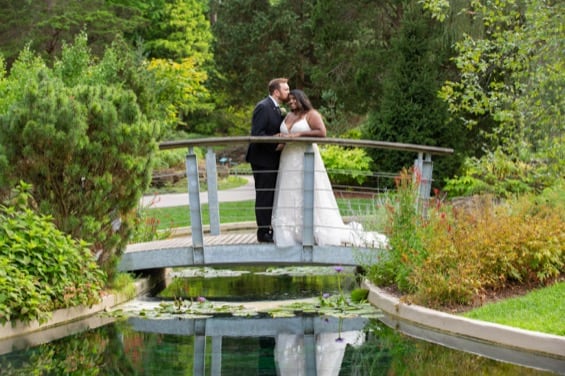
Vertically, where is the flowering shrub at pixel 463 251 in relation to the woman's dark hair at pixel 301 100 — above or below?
below

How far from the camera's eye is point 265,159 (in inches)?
513

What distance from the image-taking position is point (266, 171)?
1255 centimetres

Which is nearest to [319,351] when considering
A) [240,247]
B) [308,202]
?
[308,202]

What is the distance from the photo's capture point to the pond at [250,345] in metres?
7.70

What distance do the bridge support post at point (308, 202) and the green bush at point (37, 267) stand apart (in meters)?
2.89

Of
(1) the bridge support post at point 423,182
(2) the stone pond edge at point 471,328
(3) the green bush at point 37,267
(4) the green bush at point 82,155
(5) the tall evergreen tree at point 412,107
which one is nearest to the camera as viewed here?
(2) the stone pond edge at point 471,328

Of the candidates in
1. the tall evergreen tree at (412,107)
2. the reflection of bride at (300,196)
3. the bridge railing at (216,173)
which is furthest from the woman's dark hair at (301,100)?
the tall evergreen tree at (412,107)

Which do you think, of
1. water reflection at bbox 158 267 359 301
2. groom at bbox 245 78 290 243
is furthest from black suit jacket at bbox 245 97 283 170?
water reflection at bbox 158 267 359 301

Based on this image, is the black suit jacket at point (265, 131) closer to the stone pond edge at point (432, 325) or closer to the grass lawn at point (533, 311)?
the stone pond edge at point (432, 325)

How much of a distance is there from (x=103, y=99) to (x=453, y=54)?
20.7 m

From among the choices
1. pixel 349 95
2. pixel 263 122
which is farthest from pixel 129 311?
pixel 349 95

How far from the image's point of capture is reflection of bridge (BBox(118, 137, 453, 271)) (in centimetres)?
1238

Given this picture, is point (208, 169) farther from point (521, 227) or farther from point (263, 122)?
point (521, 227)

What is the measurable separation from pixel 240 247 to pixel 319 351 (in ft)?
14.4
